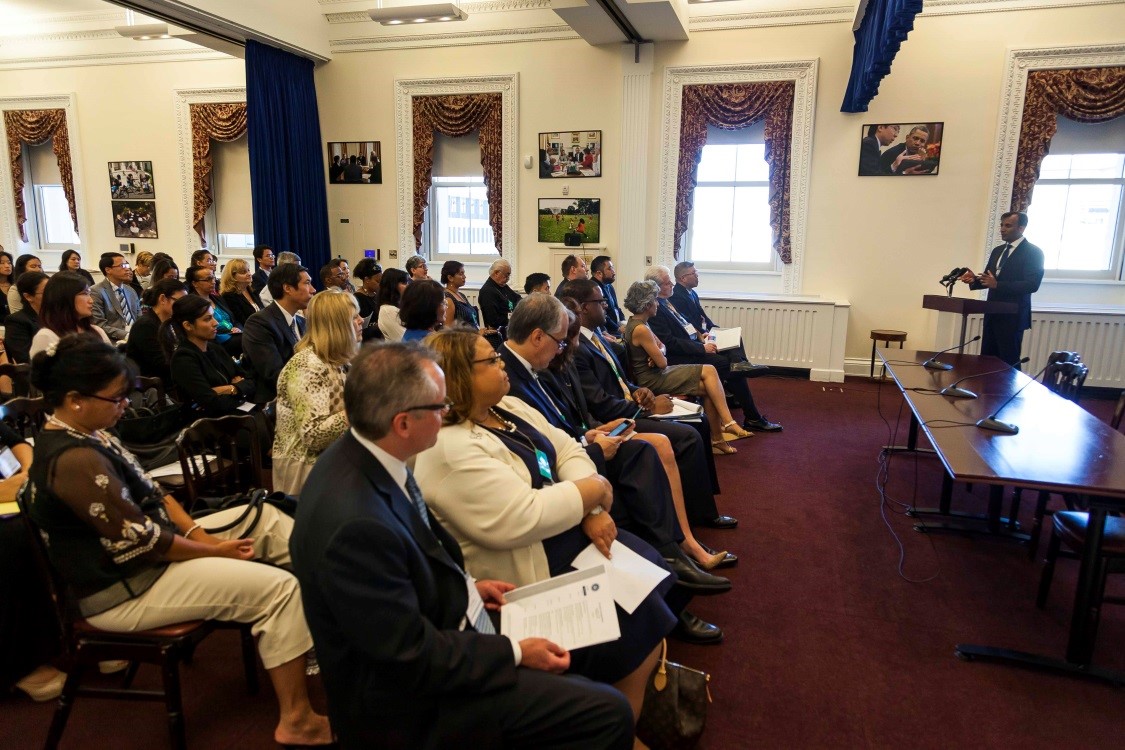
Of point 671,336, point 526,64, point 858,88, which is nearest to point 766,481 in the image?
point 671,336

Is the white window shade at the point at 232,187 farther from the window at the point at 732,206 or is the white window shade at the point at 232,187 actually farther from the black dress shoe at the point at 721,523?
the black dress shoe at the point at 721,523

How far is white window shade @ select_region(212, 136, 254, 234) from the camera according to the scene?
900 centimetres

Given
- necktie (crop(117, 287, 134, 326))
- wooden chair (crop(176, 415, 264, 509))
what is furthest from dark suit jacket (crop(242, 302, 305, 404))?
necktie (crop(117, 287, 134, 326))

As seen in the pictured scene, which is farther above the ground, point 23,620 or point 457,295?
point 457,295

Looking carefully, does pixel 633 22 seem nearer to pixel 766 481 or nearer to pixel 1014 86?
pixel 1014 86

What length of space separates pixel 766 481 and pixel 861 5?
426 cm

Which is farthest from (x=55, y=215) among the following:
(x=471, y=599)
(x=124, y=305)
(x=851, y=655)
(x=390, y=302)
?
(x=851, y=655)

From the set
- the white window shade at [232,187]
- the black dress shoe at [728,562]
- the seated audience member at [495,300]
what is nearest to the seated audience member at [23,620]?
the black dress shoe at [728,562]

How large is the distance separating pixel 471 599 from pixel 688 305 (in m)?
4.79

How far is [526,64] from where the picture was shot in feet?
25.1

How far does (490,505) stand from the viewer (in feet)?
6.02

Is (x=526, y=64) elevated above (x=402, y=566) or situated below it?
above

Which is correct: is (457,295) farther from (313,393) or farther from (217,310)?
(313,393)

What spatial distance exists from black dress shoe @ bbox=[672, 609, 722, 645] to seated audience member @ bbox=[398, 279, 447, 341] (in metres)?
2.01
